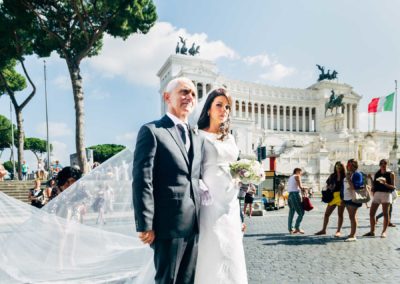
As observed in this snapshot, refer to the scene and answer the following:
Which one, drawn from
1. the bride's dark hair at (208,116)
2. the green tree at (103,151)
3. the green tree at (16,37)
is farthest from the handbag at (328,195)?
the green tree at (103,151)

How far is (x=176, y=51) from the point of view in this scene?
184 ft

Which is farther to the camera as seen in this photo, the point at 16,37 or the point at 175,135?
the point at 16,37

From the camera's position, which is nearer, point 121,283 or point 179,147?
point 179,147

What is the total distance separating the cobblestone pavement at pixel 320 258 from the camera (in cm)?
448

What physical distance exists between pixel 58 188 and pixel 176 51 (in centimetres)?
5381

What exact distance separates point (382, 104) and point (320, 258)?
3910 cm

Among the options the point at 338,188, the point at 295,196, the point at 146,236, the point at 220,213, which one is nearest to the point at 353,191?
the point at 338,188

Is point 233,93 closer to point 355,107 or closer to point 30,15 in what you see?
point 355,107

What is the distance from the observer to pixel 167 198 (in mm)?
2443

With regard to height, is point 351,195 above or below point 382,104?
below

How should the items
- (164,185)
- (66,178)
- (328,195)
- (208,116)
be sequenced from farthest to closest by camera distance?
(328,195), (66,178), (208,116), (164,185)

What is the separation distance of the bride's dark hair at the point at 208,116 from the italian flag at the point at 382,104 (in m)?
40.8

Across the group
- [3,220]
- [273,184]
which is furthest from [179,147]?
[273,184]

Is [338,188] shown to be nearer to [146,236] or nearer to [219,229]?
[219,229]
